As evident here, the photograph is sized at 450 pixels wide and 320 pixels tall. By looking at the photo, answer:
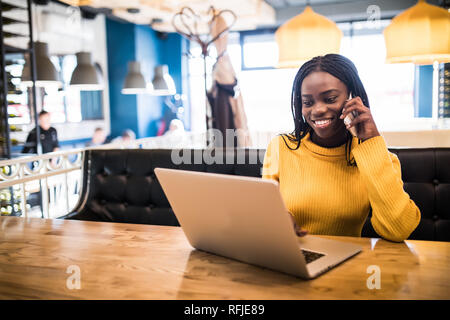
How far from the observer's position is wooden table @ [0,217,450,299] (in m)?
0.74

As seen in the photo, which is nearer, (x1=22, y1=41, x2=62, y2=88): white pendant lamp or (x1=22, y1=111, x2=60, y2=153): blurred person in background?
(x1=22, y1=41, x2=62, y2=88): white pendant lamp

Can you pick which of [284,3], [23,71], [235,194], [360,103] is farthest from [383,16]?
[235,194]

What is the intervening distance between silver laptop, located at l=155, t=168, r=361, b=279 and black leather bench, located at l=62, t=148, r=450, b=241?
2.58 ft

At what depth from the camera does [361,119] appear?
112 cm

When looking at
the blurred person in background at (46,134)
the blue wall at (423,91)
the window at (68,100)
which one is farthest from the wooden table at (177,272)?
the blue wall at (423,91)

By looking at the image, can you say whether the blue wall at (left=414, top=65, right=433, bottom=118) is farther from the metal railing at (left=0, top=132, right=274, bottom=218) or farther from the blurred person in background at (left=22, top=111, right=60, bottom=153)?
the blurred person in background at (left=22, top=111, right=60, bottom=153)

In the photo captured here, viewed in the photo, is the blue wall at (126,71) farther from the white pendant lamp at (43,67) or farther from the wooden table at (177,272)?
the wooden table at (177,272)

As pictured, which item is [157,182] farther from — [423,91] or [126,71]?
[423,91]

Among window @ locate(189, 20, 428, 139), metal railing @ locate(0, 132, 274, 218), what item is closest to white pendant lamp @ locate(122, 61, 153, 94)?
metal railing @ locate(0, 132, 274, 218)

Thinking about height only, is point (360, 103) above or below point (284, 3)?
below
